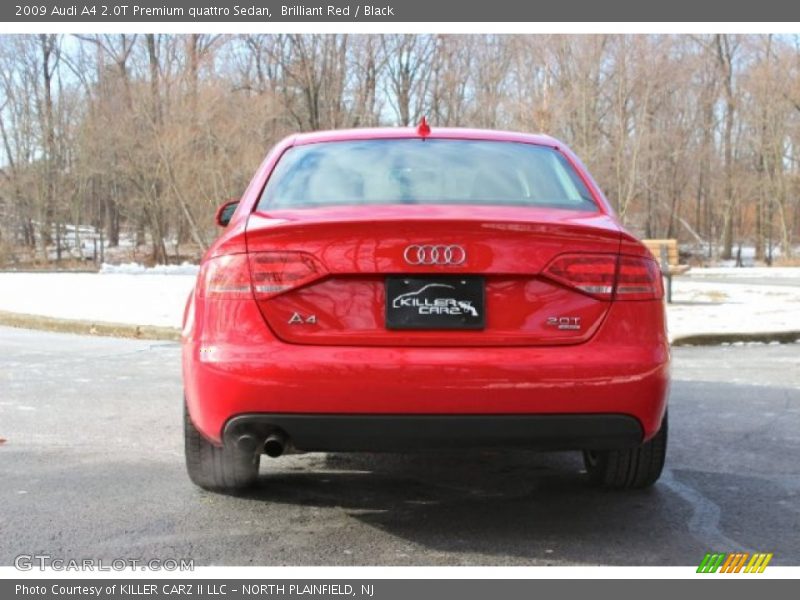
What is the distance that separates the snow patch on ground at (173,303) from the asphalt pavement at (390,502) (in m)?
5.13

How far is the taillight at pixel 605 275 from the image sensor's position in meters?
3.12

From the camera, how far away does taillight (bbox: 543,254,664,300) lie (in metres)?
3.12

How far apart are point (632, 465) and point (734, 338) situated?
6.48 meters

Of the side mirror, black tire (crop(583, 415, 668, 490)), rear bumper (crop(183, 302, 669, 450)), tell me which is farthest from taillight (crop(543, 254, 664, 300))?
the side mirror

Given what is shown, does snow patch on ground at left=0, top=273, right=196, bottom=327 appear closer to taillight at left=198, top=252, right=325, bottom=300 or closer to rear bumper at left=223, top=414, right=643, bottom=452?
taillight at left=198, top=252, right=325, bottom=300

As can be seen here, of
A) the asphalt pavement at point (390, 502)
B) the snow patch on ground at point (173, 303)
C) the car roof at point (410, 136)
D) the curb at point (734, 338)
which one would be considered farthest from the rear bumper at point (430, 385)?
the snow patch on ground at point (173, 303)

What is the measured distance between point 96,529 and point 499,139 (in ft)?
8.20

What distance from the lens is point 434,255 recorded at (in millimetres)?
3037

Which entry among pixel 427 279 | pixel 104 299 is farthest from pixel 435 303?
pixel 104 299

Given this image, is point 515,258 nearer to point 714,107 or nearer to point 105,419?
point 105,419

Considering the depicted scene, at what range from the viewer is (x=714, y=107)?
142 ft

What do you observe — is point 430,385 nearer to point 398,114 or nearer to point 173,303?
point 173,303

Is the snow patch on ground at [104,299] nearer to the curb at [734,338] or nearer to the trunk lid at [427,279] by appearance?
the curb at [734,338]

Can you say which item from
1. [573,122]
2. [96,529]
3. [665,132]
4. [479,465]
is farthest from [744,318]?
[665,132]
